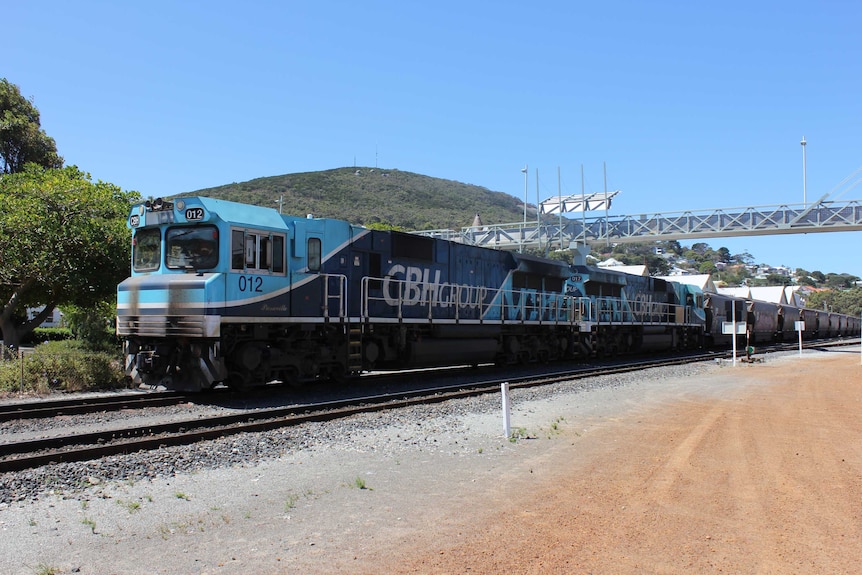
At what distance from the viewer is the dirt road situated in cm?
471

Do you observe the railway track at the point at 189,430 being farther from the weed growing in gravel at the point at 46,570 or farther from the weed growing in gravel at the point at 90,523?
the weed growing in gravel at the point at 46,570

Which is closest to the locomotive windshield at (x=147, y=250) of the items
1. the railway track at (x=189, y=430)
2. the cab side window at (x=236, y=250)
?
the cab side window at (x=236, y=250)

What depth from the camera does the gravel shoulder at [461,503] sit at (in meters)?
4.73

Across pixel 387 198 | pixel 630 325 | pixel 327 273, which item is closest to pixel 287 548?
pixel 327 273

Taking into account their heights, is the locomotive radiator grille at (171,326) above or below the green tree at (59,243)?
below

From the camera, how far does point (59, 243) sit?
17.0 m

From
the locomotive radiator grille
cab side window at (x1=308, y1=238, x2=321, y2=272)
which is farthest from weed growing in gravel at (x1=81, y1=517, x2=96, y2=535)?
cab side window at (x1=308, y1=238, x2=321, y2=272)

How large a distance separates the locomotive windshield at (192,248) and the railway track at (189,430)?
8.83 ft

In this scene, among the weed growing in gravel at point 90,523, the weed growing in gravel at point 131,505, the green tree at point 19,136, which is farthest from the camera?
the green tree at point 19,136

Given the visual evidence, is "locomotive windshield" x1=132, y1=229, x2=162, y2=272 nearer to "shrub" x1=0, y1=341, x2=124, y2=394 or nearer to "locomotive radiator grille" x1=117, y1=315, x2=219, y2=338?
"locomotive radiator grille" x1=117, y1=315, x2=219, y2=338

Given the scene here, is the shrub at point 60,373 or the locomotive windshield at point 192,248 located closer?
the locomotive windshield at point 192,248

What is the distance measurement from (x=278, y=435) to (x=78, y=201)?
1247 cm

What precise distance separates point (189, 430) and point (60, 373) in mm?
7256

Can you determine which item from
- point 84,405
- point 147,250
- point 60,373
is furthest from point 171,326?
point 60,373
